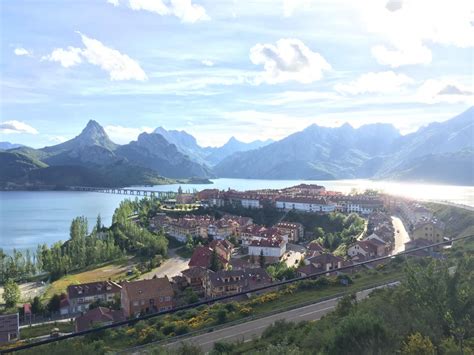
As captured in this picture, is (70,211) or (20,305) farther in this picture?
(70,211)

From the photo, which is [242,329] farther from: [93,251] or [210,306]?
[93,251]

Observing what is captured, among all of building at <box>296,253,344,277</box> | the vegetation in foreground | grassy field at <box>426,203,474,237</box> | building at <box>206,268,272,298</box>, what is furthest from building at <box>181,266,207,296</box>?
grassy field at <box>426,203,474,237</box>

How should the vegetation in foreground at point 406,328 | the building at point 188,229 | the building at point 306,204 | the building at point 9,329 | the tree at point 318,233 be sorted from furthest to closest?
the building at point 306,204 → the building at point 188,229 → the tree at point 318,233 → the building at point 9,329 → the vegetation in foreground at point 406,328

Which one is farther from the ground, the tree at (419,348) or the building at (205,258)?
the tree at (419,348)

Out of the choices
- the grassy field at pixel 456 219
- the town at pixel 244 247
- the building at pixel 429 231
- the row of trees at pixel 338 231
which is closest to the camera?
the town at pixel 244 247

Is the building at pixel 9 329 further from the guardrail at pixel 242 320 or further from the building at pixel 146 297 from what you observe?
the guardrail at pixel 242 320

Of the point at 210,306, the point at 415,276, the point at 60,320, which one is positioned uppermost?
the point at 415,276

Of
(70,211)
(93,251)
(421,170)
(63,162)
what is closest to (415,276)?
(93,251)

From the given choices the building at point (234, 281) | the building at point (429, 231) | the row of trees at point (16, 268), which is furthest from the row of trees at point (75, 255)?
the building at point (429, 231)

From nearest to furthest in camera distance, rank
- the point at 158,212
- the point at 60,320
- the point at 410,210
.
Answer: the point at 60,320
the point at 410,210
the point at 158,212
